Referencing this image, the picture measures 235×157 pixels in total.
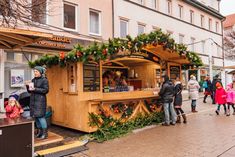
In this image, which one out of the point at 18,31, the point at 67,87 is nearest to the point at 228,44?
the point at 67,87

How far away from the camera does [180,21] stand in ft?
80.3

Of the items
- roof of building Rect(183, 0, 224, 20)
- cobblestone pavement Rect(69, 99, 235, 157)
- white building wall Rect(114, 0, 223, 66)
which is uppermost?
roof of building Rect(183, 0, 224, 20)

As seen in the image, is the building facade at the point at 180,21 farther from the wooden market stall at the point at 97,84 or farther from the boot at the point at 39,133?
the boot at the point at 39,133

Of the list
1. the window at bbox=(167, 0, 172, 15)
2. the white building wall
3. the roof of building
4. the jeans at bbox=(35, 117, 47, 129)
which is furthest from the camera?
the roof of building

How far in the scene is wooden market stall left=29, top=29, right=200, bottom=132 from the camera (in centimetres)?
751

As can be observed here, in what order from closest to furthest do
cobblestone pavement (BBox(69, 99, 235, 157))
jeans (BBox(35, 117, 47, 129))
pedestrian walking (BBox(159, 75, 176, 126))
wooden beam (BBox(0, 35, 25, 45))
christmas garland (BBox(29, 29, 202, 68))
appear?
cobblestone pavement (BBox(69, 99, 235, 157)) → wooden beam (BBox(0, 35, 25, 45)) → jeans (BBox(35, 117, 47, 129)) → christmas garland (BBox(29, 29, 202, 68)) → pedestrian walking (BBox(159, 75, 176, 126))

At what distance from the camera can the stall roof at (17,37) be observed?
5340 millimetres

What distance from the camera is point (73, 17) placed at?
1514 cm

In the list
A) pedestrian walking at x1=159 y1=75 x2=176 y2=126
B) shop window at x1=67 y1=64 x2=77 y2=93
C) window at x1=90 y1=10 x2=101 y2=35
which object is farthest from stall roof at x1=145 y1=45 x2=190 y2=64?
window at x1=90 y1=10 x2=101 y2=35

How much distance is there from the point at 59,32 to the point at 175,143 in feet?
30.6

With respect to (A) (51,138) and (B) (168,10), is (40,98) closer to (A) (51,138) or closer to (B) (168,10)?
(A) (51,138)

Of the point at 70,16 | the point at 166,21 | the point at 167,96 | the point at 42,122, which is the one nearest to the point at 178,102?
the point at 167,96

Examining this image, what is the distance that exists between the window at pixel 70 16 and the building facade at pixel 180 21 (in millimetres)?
3202

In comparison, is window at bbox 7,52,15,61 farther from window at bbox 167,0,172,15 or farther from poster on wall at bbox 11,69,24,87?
window at bbox 167,0,172,15
